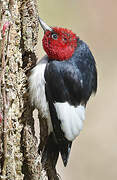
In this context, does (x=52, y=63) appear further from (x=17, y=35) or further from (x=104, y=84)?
(x=104, y=84)

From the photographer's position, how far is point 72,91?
427 cm

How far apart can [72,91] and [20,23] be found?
777mm

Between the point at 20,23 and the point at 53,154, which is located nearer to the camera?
the point at 20,23

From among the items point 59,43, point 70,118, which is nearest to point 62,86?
point 70,118

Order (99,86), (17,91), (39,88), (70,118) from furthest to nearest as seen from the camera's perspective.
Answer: (99,86), (70,118), (39,88), (17,91)

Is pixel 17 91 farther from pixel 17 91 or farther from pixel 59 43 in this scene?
pixel 59 43

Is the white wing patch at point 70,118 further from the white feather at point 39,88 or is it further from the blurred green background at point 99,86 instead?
the blurred green background at point 99,86

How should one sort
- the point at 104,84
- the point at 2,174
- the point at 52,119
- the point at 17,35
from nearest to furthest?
the point at 2,174 → the point at 17,35 → the point at 52,119 → the point at 104,84

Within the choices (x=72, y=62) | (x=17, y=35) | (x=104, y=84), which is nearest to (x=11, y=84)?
(x=17, y=35)

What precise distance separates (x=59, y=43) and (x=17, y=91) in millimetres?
702

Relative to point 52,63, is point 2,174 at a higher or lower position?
lower

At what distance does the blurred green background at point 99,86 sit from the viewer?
7137 millimetres

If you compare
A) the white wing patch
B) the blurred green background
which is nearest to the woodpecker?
the white wing patch

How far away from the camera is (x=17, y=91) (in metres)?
3.99
